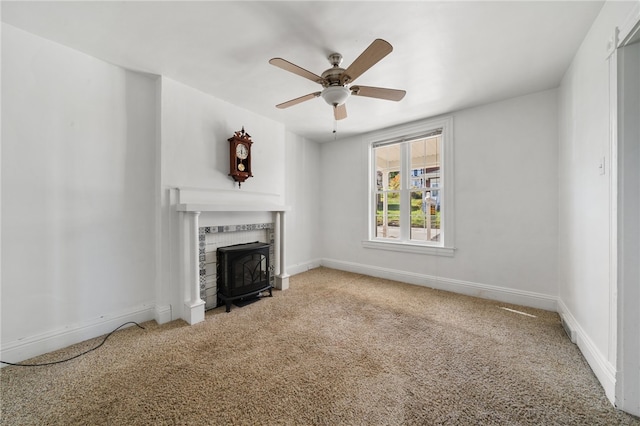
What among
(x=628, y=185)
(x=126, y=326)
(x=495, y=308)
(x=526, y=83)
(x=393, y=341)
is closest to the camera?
(x=628, y=185)

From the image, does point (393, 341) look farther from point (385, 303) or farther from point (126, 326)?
point (126, 326)

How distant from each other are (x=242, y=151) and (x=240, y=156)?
74 mm

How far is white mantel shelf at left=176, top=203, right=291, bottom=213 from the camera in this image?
248 cm

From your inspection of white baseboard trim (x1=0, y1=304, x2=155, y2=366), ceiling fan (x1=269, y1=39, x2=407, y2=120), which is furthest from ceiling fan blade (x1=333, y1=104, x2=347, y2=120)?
white baseboard trim (x1=0, y1=304, x2=155, y2=366)

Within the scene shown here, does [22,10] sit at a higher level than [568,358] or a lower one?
higher

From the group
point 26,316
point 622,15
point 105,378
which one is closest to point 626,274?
point 622,15

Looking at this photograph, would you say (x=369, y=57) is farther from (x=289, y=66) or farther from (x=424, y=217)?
(x=424, y=217)

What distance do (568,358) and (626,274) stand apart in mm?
892

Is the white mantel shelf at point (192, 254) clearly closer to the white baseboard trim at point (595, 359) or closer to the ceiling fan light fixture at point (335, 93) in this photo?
the ceiling fan light fixture at point (335, 93)

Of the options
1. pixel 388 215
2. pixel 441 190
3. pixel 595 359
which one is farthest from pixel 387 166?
pixel 595 359

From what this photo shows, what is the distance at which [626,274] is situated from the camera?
142cm

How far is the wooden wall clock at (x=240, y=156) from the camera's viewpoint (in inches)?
119

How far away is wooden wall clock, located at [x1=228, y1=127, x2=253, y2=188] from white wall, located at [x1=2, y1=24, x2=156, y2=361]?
0.81 meters

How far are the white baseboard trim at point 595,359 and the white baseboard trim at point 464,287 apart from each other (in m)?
0.46
